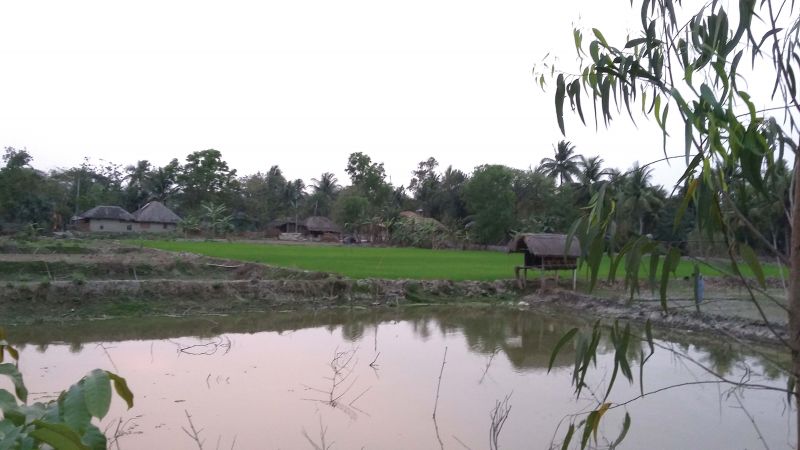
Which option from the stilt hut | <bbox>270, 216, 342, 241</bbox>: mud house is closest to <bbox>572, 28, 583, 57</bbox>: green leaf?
the stilt hut

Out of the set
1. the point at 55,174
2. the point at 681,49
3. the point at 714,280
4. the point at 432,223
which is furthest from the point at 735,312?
the point at 55,174

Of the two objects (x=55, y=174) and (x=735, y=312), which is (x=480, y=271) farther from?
(x=55, y=174)

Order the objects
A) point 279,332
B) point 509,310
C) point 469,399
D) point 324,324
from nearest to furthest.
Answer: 1. point 469,399
2. point 279,332
3. point 324,324
4. point 509,310

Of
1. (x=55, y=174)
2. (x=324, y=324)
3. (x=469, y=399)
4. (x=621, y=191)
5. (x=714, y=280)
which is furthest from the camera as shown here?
(x=55, y=174)

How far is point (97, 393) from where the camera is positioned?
43.2 inches

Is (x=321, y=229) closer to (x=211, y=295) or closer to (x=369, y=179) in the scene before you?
(x=369, y=179)

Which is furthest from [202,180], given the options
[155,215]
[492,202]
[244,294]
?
[244,294]

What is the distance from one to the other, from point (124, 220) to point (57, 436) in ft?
144

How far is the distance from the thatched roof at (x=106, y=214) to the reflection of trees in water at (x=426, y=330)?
31340 mm

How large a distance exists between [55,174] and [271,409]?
167 ft

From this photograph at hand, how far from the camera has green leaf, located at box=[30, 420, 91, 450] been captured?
1002 millimetres

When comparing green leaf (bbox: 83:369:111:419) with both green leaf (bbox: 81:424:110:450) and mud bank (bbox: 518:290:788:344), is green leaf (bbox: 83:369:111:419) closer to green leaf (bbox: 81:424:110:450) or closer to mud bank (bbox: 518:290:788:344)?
green leaf (bbox: 81:424:110:450)

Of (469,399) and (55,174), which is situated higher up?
(55,174)

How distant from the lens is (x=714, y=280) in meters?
20.7
